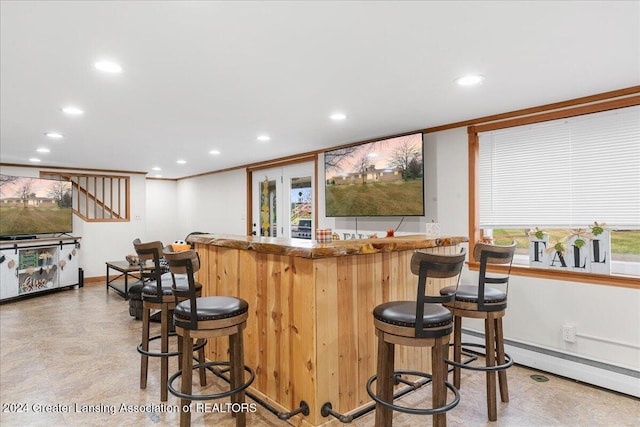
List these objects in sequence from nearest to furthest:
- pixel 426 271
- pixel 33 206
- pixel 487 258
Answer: pixel 426 271
pixel 487 258
pixel 33 206

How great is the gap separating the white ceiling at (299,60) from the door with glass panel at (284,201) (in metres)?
2.04

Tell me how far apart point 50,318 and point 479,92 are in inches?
225

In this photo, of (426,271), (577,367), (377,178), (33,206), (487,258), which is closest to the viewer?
(426,271)

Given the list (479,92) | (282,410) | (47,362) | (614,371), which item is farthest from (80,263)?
(614,371)

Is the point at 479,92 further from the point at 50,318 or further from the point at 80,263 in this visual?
the point at 80,263

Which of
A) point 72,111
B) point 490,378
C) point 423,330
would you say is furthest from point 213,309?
point 72,111

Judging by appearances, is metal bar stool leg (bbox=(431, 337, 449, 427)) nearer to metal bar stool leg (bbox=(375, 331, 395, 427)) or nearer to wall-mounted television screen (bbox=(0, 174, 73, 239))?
metal bar stool leg (bbox=(375, 331, 395, 427))

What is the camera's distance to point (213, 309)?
2.12 m

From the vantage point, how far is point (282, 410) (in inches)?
98.3

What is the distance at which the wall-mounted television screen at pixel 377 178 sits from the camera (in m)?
4.20

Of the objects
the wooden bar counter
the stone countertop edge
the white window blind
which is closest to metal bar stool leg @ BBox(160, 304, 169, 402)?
the wooden bar counter

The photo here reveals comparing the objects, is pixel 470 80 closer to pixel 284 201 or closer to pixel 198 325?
pixel 198 325

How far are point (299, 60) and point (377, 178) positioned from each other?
2.37 m

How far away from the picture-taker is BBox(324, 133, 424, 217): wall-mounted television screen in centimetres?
420
